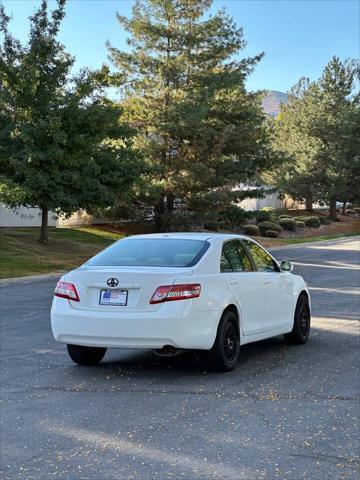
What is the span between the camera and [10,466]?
4.67 metres

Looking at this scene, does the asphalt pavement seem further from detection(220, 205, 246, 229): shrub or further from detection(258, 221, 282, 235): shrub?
detection(258, 221, 282, 235): shrub

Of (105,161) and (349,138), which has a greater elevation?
(349,138)

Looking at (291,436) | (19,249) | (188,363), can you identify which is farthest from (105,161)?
(291,436)

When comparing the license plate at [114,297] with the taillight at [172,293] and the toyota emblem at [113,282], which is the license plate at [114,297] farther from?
the taillight at [172,293]

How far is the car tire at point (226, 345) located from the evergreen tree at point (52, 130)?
17.1m

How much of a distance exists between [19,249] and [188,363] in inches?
750

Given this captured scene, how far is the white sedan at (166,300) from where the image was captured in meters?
7.05

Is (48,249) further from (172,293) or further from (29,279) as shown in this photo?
(172,293)

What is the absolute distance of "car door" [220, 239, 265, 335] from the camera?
7866 millimetres

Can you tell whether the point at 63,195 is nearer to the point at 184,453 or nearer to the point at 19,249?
the point at 19,249

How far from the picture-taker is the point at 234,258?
830 centimetres

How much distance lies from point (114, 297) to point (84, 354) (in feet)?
3.46

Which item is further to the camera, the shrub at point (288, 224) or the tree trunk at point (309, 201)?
the tree trunk at point (309, 201)


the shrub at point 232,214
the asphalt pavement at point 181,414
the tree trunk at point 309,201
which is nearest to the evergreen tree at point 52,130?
the shrub at point 232,214
